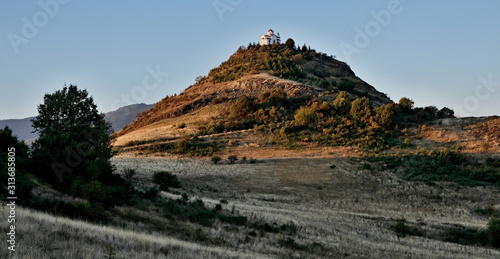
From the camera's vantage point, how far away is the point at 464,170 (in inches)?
1954

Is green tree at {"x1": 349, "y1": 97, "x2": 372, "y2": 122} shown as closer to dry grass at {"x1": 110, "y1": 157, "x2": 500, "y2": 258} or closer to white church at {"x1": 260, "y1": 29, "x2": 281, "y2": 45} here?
dry grass at {"x1": 110, "y1": 157, "x2": 500, "y2": 258}

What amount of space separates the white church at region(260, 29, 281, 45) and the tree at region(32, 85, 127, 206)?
355 ft

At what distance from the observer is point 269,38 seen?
5689 inches

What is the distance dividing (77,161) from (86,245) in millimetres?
18222

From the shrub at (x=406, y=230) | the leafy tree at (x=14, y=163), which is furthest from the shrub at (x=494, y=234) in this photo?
the leafy tree at (x=14, y=163)

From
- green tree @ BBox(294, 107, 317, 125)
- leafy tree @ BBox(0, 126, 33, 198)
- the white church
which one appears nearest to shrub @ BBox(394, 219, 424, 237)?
leafy tree @ BBox(0, 126, 33, 198)

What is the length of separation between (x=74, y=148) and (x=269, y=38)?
400 ft

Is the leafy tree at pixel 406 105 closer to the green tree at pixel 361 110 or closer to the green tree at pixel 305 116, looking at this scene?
the green tree at pixel 361 110

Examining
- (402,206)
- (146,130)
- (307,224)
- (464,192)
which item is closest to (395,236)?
(307,224)

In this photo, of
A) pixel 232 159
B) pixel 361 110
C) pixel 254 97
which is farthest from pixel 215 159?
pixel 361 110

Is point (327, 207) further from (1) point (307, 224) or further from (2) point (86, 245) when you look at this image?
(2) point (86, 245)

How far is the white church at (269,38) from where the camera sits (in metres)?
144

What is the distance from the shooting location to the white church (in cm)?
14425

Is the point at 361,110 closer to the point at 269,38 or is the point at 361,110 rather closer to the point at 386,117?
the point at 386,117
